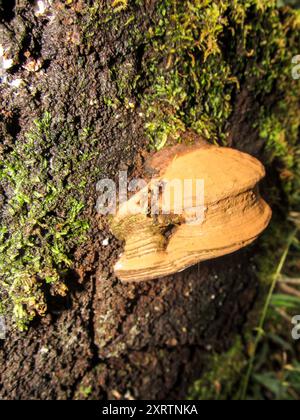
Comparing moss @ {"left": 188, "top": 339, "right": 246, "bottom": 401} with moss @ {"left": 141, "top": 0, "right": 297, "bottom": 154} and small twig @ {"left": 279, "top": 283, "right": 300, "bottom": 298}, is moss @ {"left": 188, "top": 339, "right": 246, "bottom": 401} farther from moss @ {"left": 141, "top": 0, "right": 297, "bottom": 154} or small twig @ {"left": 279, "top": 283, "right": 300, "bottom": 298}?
moss @ {"left": 141, "top": 0, "right": 297, "bottom": 154}

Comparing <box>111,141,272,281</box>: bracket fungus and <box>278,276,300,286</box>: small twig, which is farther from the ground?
<box>111,141,272,281</box>: bracket fungus

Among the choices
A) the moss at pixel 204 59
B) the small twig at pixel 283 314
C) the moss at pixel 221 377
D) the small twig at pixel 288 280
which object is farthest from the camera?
the small twig at pixel 283 314

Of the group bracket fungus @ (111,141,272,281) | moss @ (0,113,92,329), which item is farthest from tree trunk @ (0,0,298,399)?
bracket fungus @ (111,141,272,281)

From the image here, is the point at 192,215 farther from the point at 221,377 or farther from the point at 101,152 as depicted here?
the point at 221,377

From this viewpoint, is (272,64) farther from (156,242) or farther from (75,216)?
(75,216)

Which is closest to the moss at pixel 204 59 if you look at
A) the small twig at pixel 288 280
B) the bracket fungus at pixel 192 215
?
the bracket fungus at pixel 192 215

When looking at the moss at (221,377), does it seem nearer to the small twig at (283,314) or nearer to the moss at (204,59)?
the small twig at (283,314)
